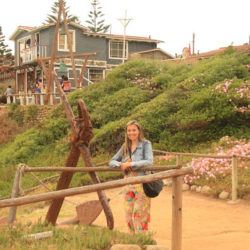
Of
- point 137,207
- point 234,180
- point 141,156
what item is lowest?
point 234,180

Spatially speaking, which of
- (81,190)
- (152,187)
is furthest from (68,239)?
(152,187)

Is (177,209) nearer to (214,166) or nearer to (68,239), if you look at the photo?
(68,239)

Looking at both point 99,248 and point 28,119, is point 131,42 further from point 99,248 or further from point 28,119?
point 99,248

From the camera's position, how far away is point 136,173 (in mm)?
4355

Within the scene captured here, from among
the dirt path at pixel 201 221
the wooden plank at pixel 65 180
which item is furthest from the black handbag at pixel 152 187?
the dirt path at pixel 201 221

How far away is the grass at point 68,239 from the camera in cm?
349

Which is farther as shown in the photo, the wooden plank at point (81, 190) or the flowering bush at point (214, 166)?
the flowering bush at point (214, 166)

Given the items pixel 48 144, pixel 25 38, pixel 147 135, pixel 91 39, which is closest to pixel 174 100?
pixel 147 135

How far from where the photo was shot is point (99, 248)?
3512 mm

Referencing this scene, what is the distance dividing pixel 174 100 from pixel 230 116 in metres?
2.13

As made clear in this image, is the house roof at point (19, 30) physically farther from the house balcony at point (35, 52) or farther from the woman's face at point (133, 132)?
the woman's face at point (133, 132)

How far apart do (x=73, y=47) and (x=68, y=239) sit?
25046mm

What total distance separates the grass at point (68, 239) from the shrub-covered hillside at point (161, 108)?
8217 mm

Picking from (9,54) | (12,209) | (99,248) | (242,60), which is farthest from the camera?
(9,54)
